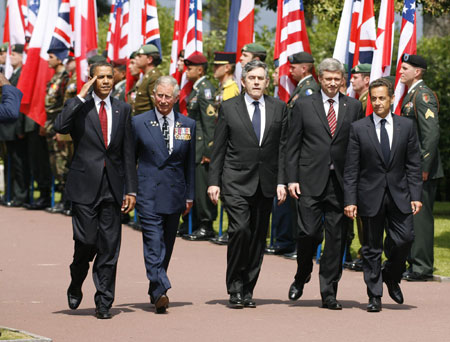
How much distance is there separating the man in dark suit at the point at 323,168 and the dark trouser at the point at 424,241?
209 centimetres

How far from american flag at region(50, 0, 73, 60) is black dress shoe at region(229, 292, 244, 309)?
31.0ft

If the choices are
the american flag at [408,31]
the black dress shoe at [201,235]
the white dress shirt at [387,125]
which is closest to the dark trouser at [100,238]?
the white dress shirt at [387,125]

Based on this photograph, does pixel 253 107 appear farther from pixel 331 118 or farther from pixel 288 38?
pixel 288 38

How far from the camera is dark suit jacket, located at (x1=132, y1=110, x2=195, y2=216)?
9867mm

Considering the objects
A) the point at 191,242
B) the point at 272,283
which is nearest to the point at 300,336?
the point at 272,283

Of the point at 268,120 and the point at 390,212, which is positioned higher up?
the point at 268,120

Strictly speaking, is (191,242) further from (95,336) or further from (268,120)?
(95,336)

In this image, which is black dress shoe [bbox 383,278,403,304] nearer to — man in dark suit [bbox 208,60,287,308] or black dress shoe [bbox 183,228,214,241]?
man in dark suit [bbox 208,60,287,308]

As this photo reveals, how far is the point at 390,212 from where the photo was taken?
391 inches

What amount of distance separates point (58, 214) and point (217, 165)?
352 inches

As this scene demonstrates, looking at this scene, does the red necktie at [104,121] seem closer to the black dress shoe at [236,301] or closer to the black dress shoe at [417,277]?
the black dress shoe at [236,301]

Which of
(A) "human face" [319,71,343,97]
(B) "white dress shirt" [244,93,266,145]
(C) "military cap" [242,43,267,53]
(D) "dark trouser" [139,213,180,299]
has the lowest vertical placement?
(D) "dark trouser" [139,213,180,299]

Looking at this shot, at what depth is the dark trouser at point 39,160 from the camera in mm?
19328

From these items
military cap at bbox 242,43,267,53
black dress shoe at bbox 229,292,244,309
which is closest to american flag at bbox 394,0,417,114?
military cap at bbox 242,43,267,53
